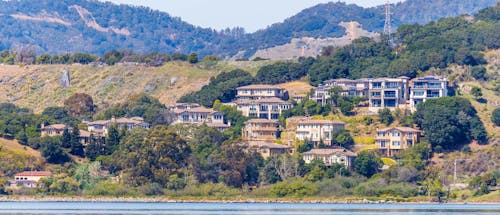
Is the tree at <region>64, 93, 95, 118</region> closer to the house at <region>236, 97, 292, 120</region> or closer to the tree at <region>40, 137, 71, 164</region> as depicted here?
the house at <region>236, 97, 292, 120</region>

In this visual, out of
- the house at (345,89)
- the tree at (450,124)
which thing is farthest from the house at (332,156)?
the house at (345,89)

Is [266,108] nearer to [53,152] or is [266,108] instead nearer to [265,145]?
[265,145]

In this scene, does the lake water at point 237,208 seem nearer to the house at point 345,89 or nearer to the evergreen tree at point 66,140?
the evergreen tree at point 66,140

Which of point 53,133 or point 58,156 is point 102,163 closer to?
point 58,156

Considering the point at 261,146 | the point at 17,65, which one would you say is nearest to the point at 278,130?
the point at 261,146

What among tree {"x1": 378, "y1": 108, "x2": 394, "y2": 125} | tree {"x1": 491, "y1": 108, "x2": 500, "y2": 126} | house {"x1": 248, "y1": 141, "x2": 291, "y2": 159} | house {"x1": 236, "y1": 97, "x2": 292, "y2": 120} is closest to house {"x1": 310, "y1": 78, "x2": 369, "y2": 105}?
house {"x1": 236, "y1": 97, "x2": 292, "y2": 120}

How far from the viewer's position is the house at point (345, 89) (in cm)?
14388

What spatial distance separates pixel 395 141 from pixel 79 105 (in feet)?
163

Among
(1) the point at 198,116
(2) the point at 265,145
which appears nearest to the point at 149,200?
(2) the point at 265,145

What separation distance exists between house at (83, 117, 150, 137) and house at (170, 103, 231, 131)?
427cm

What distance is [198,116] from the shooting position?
146500 mm

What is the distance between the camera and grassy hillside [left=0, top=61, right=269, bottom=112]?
17275cm

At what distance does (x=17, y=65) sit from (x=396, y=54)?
6255cm

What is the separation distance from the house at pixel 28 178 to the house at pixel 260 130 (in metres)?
25.5
